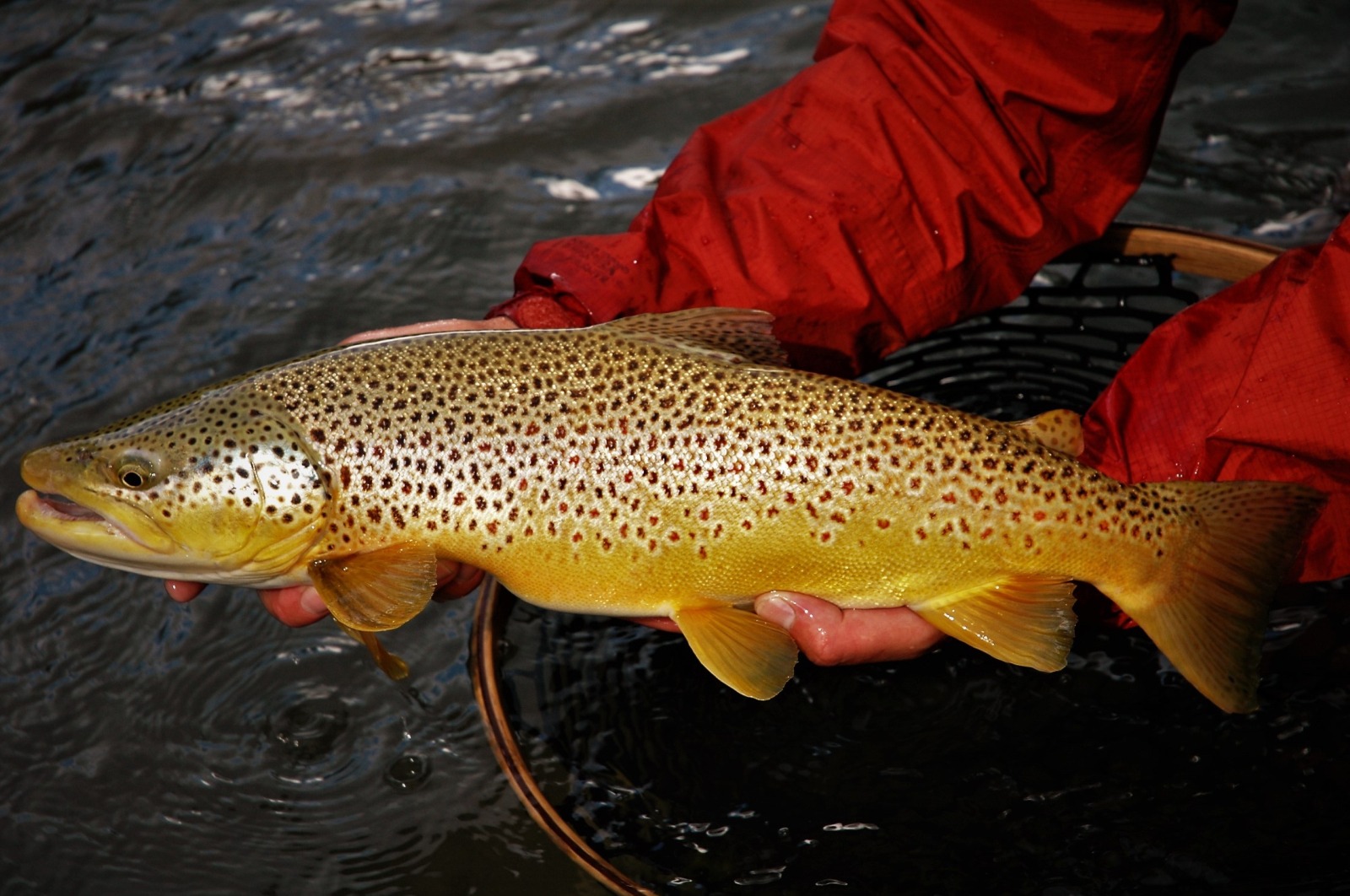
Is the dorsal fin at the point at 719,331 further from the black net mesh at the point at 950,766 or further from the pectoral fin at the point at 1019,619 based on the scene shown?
the black net mesh at the point at 950,766

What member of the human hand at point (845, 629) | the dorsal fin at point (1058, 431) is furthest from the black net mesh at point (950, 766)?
the dorsal fin at point (1058, 431)

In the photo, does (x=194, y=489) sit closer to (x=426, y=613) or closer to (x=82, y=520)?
(x=82, y=520)

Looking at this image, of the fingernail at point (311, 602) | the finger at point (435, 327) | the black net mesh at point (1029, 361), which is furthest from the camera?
the black net mesh at point (1029, 361)

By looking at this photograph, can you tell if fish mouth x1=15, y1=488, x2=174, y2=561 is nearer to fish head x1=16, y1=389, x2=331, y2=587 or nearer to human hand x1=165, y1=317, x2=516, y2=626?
fish head x1=16, y1=389, x2=331, y2=587

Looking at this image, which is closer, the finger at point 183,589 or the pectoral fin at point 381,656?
the pectoral fin at point 381,656

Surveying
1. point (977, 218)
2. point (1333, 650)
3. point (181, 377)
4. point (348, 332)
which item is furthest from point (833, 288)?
point (181, 377)

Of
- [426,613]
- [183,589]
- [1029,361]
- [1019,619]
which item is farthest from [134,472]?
[1029,361]

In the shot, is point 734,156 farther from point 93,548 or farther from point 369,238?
point 369,238

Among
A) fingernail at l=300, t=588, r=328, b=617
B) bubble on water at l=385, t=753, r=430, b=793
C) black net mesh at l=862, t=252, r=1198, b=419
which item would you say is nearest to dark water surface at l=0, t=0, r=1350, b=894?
bubble on water at l=385, t=753, r=430, b=793
